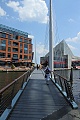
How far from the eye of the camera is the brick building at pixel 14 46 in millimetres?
107300

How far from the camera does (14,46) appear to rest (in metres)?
116

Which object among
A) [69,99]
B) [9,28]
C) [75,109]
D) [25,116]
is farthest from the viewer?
[9,28]

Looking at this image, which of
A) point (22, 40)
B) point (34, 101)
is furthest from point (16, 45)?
point (34, 101)

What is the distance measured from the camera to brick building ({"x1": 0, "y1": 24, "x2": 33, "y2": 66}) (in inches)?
4224

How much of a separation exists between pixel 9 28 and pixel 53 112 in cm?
12041

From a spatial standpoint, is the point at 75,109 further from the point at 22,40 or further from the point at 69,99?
the point at 22,40

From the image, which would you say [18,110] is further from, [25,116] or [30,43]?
[30,43]

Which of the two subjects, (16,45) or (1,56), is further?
(16,45)

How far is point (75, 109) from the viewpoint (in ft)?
28.6

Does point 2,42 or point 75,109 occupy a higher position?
point 2,42

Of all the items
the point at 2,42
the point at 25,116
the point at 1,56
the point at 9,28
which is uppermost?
the point at 9,28

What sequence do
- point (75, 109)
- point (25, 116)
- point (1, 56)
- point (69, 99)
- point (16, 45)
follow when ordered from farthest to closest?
point (16, 45)
point (1, 56)
point (69, 99)
point (75, 109)
point (25, 116)

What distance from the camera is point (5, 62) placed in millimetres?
108875

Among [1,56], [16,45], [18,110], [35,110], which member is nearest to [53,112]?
[35,110]
